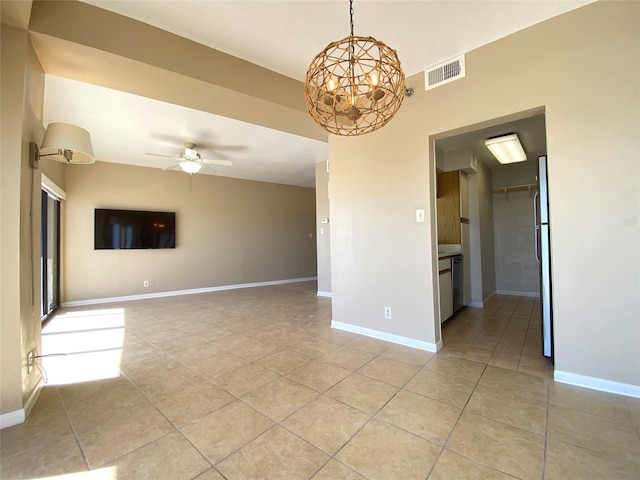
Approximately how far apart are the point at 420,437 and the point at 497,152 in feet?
13.4

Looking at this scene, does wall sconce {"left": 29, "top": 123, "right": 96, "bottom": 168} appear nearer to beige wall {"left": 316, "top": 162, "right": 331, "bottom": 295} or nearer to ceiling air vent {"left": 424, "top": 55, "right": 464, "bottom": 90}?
ceiling air vent {"left": 424, "top": 55, "right": 464, "bottom": 90}

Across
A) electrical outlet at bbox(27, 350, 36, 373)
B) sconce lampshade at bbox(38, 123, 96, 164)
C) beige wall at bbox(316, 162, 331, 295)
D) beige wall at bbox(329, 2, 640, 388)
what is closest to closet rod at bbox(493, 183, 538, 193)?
beige wall at bbox(316, 162, 331, 295)

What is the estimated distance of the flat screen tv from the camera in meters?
5.24

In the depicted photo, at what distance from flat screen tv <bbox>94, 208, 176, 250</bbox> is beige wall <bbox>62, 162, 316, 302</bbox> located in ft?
0.51

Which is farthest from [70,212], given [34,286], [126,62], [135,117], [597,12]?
[597,12]

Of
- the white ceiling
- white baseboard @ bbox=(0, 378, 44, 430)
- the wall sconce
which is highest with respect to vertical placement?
the white ceiling

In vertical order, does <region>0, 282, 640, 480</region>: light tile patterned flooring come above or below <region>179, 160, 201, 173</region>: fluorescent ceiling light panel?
below

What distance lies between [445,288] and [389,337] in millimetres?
998

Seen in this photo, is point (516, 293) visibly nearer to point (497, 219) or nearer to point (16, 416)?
point (497, 219)

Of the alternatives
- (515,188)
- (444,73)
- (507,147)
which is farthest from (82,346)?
(515,188)

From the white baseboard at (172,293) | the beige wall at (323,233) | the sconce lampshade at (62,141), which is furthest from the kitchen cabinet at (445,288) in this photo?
the white baseboard at (172,293)

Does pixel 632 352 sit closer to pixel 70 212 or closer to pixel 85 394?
pixel 85 394

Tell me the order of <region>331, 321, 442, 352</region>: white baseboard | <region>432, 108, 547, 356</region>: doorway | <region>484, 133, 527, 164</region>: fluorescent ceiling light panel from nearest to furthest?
1. <region>331, 321, 442, 352</region>: white baseboard
2. <region>484, 133, 527, 164</region>: fluorescent ceiling light panel
3. <region>432, 108, 547, 356</region>: doorway

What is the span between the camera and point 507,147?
3.80 m
